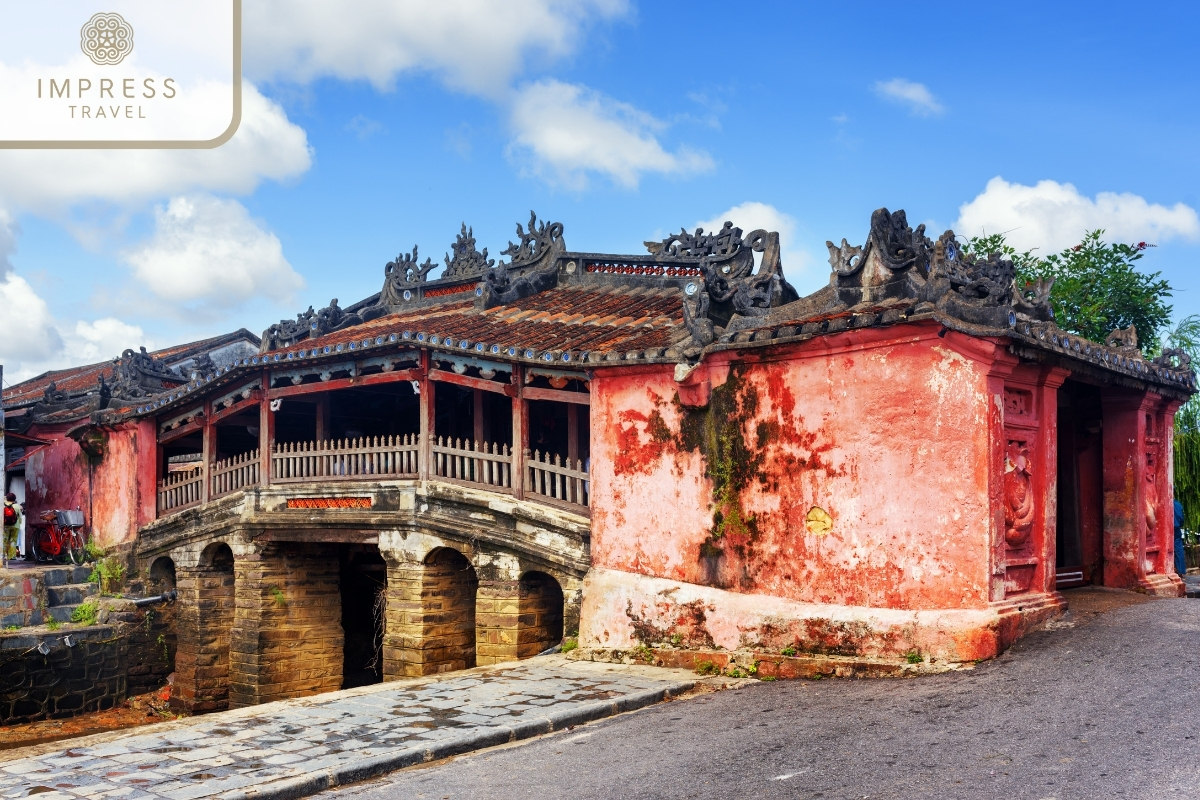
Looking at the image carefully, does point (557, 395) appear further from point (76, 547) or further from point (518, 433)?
point (76, 547)

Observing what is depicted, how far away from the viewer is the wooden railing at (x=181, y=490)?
1666 centimetres

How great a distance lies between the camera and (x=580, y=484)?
38.9ft

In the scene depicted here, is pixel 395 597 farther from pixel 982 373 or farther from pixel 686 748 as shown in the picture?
pixel 982 373

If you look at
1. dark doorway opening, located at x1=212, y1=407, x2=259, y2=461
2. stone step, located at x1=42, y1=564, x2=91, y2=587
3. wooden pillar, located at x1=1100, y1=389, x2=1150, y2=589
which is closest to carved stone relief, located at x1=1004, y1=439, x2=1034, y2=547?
wooden pillar, located at x1=1100, y1=389, x2=1150, y2=589

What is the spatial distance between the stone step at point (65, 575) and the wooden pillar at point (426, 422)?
7460 mm

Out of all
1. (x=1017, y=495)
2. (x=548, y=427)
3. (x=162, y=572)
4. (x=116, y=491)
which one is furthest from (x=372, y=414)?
(x=1017, y=495)

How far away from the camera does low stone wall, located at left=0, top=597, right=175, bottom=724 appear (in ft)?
46.4

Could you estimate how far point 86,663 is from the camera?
15148 mm

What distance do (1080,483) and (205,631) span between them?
505 inches

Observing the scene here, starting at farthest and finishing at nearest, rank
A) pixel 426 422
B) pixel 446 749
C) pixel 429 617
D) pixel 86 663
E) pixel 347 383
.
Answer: pixel 86 663
pixel 347 383
pixel 426 422
pixel 429 617
pixel 446 749

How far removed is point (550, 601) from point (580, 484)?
155 cm

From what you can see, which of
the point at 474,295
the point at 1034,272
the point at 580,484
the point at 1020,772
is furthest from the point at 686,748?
the point at 1034,272

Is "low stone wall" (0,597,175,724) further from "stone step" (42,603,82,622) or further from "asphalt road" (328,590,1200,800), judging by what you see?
"asphalt road" (328,590,1200,800)

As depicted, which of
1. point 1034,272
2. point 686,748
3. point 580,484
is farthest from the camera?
point 1034,272
